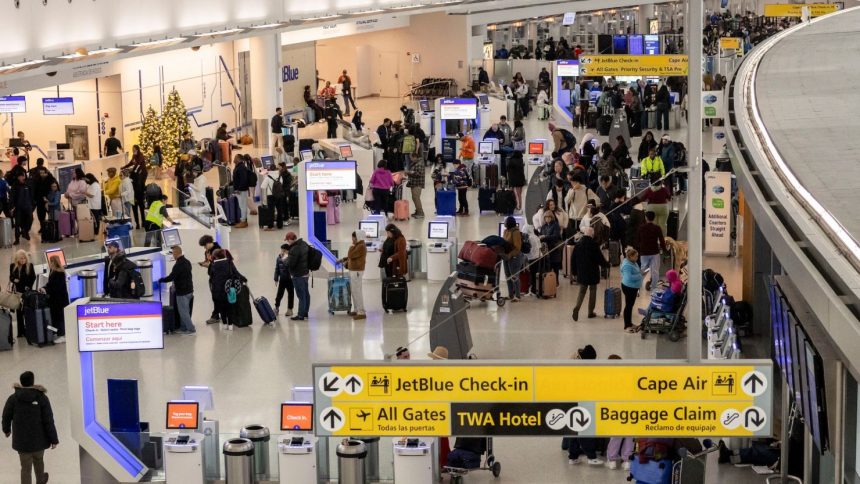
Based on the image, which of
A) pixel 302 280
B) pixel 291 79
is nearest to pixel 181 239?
pixel 302 280

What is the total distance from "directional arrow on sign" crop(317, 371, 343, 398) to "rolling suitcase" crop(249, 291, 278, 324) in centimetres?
1015

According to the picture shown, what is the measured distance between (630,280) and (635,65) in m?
11.4

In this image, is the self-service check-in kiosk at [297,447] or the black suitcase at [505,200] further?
the black suitcase at [505,200]

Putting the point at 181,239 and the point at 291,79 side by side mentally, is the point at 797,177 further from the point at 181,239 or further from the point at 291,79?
the point at 291,79

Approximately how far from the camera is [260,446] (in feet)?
45.1

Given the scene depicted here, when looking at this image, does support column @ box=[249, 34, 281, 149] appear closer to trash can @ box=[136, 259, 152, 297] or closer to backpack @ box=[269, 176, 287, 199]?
backpack @ box=[269, 176, 287, 199]

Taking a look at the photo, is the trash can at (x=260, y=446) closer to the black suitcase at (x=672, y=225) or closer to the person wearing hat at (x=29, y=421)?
the person wearing hat at (x=29, y=421)

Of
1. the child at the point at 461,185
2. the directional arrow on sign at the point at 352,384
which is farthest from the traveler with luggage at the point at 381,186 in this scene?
the directional arrow on sign at the point at 352,384

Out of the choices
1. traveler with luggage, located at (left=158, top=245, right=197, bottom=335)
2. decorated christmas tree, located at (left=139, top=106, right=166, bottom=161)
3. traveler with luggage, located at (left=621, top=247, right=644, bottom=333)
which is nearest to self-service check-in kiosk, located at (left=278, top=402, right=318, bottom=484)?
traveler with luggage, located at (left=158, top=245, right=197, bottom=335)

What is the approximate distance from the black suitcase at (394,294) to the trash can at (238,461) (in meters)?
6.71

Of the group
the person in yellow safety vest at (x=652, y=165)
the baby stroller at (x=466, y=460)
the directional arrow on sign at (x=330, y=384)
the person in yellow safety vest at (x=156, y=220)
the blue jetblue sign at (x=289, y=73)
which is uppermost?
the blue jetblue sign at (x=289, y=73)

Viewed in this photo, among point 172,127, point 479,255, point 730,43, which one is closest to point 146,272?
point 479,255

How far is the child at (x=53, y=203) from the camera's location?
25.5 metres

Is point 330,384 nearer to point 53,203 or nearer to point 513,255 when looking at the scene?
point 513,255
